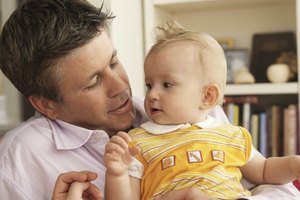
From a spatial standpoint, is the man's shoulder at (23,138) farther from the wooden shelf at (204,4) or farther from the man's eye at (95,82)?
the wooden shelf at (204,4)

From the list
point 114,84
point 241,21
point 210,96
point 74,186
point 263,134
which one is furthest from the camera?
point 241,21

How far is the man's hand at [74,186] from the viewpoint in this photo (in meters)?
1.07

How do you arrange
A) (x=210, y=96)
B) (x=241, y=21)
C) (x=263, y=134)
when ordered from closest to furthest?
(x=210, y=96), (x=263, y=134), (x=241, y=21)

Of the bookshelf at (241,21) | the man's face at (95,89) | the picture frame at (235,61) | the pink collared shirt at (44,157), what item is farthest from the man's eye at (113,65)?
the picture frame at (235,61)

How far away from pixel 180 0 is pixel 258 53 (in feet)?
1.78

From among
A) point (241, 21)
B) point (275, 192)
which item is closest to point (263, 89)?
point (241, 21)

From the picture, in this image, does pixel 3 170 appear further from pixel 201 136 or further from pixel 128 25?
pixel 128 25

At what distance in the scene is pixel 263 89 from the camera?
2766mm

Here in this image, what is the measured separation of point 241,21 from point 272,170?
186cm

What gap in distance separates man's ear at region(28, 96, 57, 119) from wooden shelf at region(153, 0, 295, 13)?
1446mm

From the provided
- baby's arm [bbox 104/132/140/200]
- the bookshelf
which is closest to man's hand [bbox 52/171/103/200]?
baby's arm [bbox 104/132/140/200]

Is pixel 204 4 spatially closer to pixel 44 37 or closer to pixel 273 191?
pixel 44 37

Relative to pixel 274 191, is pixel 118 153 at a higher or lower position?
higher

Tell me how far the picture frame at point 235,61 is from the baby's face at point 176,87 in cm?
171
